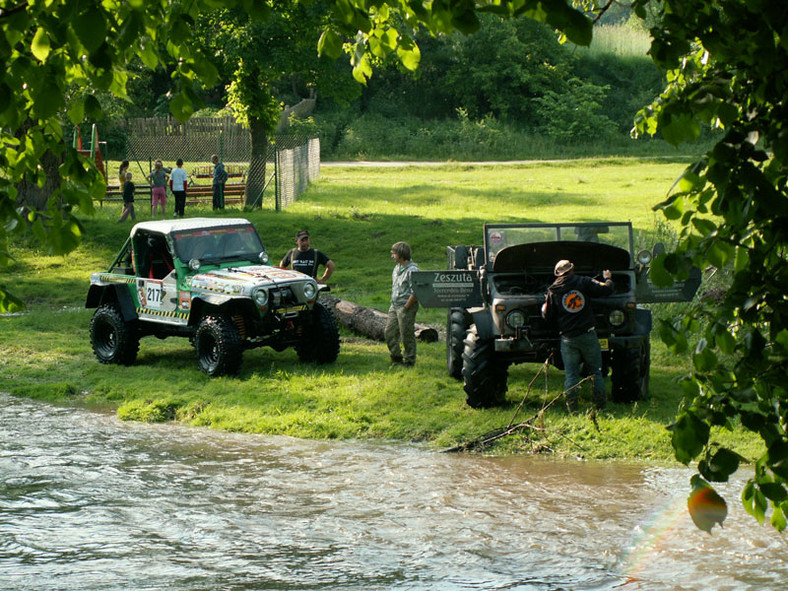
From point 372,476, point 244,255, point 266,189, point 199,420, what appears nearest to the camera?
point 372,476

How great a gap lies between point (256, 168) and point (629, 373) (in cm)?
1966

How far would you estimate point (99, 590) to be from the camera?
682cm

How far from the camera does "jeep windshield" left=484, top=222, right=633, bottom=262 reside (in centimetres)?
1183

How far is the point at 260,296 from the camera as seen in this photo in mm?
13023

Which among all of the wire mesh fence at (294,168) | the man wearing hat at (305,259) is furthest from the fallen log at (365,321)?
the wire mesh fence at (294,168)

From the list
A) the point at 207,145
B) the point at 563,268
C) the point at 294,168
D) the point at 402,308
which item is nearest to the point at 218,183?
the point at 294,168

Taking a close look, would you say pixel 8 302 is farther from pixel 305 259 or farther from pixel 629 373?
pixel 305 259

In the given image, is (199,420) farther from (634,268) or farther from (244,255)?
(634,268)

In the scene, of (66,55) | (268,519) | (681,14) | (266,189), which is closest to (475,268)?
(268,519)

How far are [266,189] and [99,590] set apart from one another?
2447 cm

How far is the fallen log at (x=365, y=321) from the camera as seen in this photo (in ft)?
50.8

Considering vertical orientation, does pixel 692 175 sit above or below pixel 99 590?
above

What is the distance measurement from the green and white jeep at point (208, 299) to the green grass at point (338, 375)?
1.27ft

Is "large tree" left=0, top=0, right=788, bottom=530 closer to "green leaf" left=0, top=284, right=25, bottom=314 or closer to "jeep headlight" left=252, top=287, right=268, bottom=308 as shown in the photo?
"green leaf" left=0, top=284, right=25, bottom=314
